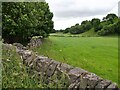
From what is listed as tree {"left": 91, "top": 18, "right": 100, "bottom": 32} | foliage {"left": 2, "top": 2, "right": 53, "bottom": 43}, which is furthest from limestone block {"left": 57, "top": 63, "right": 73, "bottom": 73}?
tree {"left": 91, "top": 18, "right": 100, "bottom": 32}

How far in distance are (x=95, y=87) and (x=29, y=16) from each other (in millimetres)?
21670

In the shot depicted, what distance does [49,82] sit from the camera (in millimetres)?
12062

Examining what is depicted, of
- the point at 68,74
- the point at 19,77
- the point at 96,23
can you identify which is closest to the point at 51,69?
the point at 19,77

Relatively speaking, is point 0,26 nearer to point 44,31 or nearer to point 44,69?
point 44,69

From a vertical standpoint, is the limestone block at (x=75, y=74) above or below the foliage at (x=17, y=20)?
below

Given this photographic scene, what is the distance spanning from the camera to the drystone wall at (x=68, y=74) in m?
10.2

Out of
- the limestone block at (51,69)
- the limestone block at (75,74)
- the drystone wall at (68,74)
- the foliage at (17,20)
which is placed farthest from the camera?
the foliage at (17,20)

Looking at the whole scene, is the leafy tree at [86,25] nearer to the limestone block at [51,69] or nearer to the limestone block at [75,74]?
the limestone block at [51,69]

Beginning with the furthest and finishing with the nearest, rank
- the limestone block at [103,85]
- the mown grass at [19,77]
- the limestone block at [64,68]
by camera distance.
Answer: the limestone block at [64,68], the mown grass at [19,77], the limestone block at [103,85]

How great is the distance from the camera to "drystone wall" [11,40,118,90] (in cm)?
1016

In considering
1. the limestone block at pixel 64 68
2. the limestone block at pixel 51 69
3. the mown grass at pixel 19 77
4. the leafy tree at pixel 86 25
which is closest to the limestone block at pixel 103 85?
the mown grass at pixel 19 77

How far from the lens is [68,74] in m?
11.5

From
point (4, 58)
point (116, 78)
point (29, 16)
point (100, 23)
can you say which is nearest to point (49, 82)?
point (4, 58)

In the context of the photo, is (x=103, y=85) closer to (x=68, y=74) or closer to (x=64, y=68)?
(x=68, y=74)
